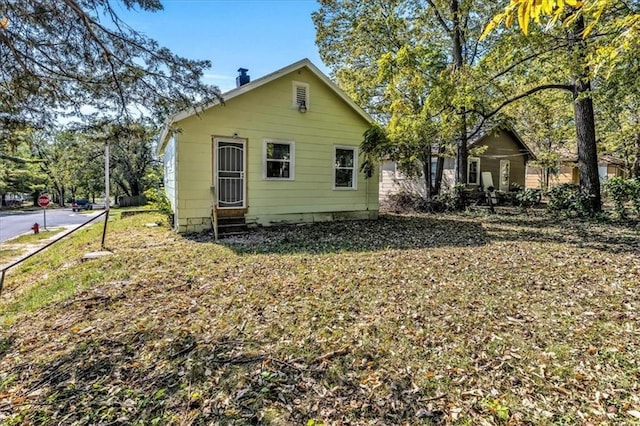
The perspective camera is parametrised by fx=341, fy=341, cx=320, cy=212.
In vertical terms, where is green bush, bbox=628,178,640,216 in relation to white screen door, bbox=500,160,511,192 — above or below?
below

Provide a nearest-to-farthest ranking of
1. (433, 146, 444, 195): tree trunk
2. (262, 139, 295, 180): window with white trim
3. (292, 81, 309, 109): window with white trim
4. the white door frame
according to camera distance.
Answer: the white door frame < (262, 139, 295, 180): window with white trim < (292, 81, 309, 109): window with white trim < (433, 146, 444, 195): tree trunk

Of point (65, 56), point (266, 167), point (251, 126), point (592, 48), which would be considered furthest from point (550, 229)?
point (65, 56)

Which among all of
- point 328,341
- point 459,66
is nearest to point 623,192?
point 459,66

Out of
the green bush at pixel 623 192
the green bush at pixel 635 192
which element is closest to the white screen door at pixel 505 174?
the green bush at pixel 623 192

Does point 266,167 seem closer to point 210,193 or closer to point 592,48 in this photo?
point 210,193

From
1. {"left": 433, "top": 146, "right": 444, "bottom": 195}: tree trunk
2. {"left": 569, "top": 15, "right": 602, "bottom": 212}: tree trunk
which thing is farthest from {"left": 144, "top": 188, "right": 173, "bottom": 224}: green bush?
{"left": 569, "top": 15, "right": 602, "bottom": 212}: tree trunk

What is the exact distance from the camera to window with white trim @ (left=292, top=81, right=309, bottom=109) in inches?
393

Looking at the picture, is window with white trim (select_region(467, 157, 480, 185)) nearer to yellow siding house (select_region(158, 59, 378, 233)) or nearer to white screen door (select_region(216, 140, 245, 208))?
yellow siding house (select_region(158, 59, 378, 233))

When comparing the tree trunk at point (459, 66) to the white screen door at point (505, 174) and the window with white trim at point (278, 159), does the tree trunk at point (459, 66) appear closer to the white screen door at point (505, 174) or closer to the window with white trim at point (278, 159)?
the window with white trim at point (278, 159)

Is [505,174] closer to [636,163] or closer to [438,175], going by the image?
[636,163]

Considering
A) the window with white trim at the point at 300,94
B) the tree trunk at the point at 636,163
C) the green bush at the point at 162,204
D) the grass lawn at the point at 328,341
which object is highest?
the window with white trim at the point at 300,94

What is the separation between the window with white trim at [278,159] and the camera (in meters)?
9.67

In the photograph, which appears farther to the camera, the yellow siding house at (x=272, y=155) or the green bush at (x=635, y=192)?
the green bush at (x=635, y=192)

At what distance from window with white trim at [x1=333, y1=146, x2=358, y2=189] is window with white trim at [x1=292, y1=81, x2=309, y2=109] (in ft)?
5.88
